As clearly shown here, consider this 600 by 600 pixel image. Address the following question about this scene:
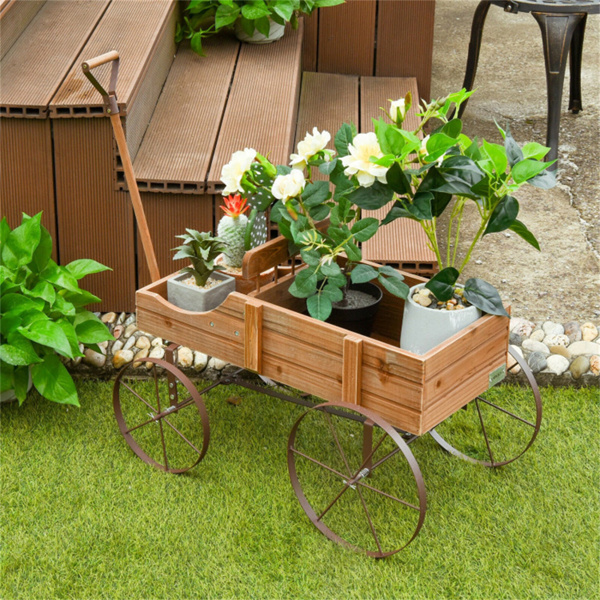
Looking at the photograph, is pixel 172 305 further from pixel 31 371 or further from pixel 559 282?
pixel 559 282

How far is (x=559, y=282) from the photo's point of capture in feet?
12.7

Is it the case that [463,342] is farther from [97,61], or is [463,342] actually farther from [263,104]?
[263,104]

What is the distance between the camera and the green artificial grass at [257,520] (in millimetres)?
2447

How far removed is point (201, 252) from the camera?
2.63m

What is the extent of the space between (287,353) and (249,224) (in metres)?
0.41

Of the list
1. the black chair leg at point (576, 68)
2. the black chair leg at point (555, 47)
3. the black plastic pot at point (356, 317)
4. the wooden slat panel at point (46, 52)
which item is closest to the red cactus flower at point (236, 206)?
the black plastic pot at point (356, 317)

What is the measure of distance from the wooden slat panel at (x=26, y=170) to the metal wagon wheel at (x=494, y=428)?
5.59ft

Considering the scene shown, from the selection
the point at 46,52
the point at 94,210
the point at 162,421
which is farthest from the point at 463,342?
the point at 46,52

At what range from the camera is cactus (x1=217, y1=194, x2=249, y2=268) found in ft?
8.98

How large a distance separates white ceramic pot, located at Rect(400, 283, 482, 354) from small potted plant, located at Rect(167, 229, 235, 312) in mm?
588

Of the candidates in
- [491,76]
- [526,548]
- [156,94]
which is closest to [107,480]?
[526,548]

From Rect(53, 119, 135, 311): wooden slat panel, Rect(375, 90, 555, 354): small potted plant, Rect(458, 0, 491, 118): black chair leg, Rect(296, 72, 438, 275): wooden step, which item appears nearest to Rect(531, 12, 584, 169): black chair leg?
Rect(458, 0, 491, 118): black chair leg

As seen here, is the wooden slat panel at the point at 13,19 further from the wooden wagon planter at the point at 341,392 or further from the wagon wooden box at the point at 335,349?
the wagon wooden box at the point at 335,349

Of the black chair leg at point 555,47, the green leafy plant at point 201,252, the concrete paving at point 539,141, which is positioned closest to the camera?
the green leafy plant at point 201,252
